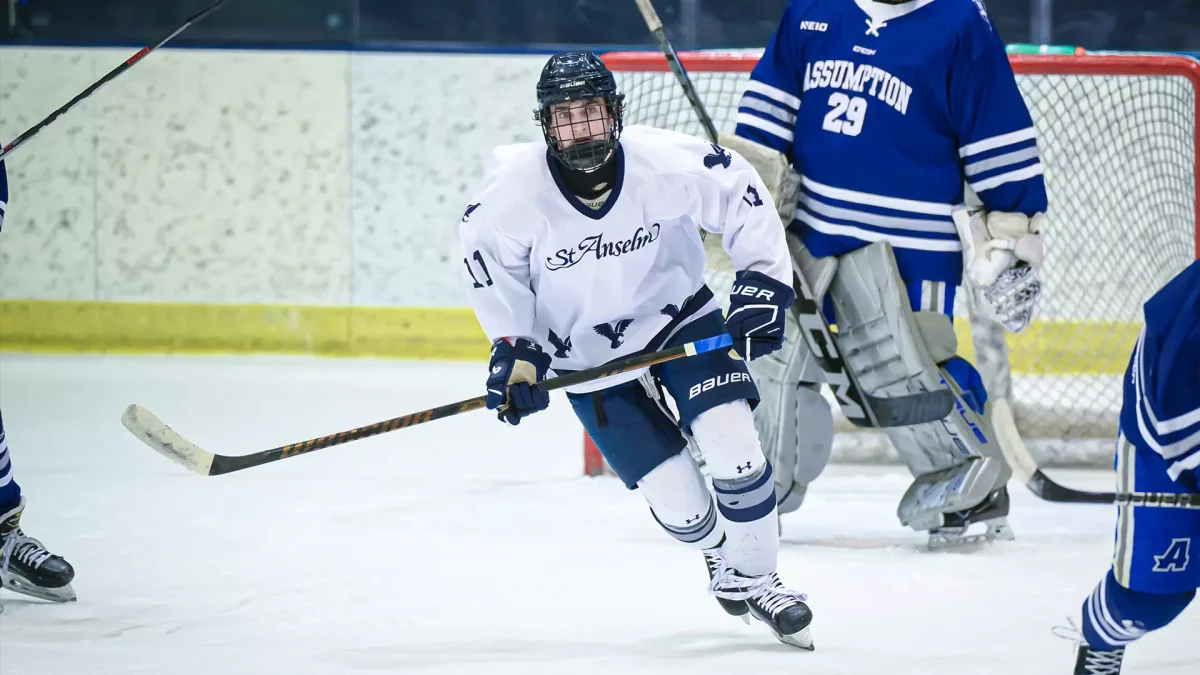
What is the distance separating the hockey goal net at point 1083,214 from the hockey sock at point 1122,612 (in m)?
2.19

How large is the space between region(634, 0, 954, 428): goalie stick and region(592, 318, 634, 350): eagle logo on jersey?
754mm

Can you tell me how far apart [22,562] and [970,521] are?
6.18 ft

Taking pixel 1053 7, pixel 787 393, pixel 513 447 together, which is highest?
pixel 1053 7

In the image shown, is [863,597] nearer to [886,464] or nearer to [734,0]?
[886,464]

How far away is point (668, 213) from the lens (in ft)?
7.88

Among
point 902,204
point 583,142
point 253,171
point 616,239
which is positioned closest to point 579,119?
point 583,142

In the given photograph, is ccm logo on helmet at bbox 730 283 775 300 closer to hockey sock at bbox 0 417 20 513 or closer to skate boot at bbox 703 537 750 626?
skate boot at bbox 703 537 750 626

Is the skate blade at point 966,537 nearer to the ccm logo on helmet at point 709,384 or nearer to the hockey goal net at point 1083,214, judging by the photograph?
the hockey goal net at point 1083,214

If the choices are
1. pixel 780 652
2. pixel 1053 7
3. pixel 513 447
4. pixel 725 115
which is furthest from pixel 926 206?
pixel 1053 7

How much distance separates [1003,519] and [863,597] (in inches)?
24.2

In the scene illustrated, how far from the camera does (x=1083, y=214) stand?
5.32 metres

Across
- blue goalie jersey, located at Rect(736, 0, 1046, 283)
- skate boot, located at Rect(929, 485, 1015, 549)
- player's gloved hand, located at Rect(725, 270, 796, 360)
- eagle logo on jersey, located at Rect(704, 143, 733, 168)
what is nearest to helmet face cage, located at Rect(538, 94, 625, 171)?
eagle logo on jersey, located at Rect(704, 143, 733, 168)

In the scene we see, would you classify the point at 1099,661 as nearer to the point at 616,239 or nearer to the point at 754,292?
the point at 754,292

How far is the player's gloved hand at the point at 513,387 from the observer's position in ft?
7.73
